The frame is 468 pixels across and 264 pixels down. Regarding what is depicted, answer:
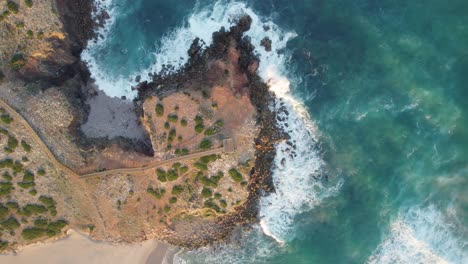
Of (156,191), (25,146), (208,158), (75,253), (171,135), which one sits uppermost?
(171,135)

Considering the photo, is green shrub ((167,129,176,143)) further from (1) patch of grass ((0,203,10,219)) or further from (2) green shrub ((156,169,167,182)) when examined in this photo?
(1) patch of grass ((0,203,10,219))

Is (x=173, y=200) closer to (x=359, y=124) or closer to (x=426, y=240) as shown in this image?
(x=359, y=124)

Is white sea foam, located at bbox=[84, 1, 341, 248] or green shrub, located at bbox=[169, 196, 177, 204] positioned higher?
white sea foam, located at bbox=[84, 1, 341, 248]

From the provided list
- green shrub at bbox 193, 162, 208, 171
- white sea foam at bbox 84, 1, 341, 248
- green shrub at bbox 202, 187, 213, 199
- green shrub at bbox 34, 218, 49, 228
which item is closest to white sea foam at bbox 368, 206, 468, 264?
white sea foam at bbox 84, 1, 341, 248

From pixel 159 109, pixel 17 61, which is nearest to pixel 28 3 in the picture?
pixel 17 61

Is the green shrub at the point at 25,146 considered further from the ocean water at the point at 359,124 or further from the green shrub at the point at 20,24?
the ocean water at the point at 359,124

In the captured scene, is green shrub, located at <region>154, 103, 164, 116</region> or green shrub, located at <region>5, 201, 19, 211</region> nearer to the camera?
green shrub, located at <region>154, 103, 164, 116</region>

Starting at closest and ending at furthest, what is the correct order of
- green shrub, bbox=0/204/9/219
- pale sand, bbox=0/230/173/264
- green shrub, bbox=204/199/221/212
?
green shrub, bbox=0/204/9/219
green shrub, bbox=204/199/221/212
pale sand, bbox=0/230/173/264
